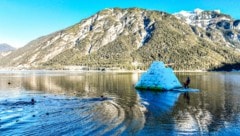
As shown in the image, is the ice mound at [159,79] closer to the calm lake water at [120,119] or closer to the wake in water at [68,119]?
the calm lake water at [120,119]

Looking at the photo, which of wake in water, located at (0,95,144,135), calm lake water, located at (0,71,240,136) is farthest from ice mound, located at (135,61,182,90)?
wake in water, located at (0,95,144,135)

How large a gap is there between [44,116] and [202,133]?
20884 mm

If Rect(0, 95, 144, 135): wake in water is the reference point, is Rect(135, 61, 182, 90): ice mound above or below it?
above

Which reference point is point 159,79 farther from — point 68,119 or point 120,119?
point 68,119

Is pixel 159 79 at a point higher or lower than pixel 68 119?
higher

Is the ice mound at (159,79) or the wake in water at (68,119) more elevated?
the ice mound at (159,79)

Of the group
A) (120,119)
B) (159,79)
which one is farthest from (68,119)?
(159,79)

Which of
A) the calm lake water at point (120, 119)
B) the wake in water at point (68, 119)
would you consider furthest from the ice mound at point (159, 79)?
the wake in water at point (68, 119)

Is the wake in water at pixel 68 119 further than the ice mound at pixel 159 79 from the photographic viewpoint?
No

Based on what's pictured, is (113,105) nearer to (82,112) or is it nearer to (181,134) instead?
(82,112)

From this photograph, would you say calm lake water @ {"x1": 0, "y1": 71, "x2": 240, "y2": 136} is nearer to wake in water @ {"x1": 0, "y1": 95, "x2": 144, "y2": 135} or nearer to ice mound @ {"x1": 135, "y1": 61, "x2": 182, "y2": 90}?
wake in water @ {"x1": 0, "y1": 95, "x2": 144, "y2": 135}

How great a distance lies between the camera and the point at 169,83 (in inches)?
3270

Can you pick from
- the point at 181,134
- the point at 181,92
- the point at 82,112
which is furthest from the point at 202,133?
the point at 181,92

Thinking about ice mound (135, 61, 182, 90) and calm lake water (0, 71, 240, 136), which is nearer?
calm lake water (0, 71, 240, 136)
